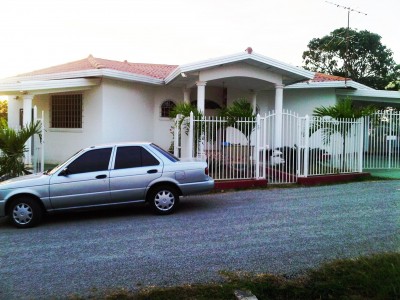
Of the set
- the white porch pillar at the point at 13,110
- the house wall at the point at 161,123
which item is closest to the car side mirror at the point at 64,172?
the house wall at the point at 161,123

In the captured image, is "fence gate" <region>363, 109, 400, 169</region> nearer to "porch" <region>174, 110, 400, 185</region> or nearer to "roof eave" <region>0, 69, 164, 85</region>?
"porch" <region>174, 110, 400, 185</region>

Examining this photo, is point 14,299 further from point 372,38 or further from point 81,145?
point 372,38

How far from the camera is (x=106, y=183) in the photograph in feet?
24.9

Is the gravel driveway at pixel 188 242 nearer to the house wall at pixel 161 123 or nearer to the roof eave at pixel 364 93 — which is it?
the house wall at pixel 161 123

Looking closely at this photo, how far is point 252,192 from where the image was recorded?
10.3 m

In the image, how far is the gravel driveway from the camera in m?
4.72

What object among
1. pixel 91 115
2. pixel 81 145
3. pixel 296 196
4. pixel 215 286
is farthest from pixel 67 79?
pixel 215 286

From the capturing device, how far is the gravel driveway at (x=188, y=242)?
4.72 m

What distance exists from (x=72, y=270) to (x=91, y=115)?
10.3 m

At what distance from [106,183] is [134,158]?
29.7 inches

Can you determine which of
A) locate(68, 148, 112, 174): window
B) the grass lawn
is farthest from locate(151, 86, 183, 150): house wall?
the grass lawn

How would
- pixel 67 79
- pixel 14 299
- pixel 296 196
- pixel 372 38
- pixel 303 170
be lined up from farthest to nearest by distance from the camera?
pixel 372 38
pixel 67 79
pixel 303 170
pixel 296 196
pixel 14 299

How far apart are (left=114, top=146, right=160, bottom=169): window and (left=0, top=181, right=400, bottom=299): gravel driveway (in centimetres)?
106

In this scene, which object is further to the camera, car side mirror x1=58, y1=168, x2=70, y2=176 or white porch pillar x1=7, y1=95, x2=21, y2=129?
white porch pillar x1=7, y1=95, x2=21, y2=129
